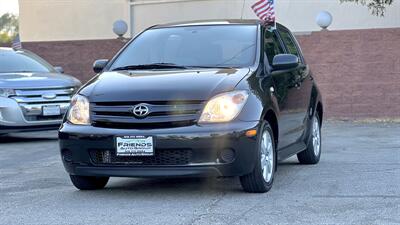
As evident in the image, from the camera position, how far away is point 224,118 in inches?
247

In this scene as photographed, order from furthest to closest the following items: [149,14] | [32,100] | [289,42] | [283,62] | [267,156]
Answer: [149,14], [32,100], [289,42], [283,62], [267,156]

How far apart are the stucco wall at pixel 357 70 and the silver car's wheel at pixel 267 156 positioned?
947cm

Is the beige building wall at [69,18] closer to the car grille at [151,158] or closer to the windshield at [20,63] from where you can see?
the windshield at [20,63]

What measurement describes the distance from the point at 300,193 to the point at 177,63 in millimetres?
1767

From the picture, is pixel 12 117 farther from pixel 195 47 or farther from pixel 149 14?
pixel 149 14

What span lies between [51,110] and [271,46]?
516cm

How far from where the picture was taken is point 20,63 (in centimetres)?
1290

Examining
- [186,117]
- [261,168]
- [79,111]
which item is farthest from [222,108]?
[79,111]

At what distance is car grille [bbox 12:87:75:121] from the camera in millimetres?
11680

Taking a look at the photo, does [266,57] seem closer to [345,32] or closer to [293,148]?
[293,148]

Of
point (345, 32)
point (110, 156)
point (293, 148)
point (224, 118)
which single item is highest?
point (224, 118)

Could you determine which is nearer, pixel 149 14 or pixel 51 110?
pixel 51 110

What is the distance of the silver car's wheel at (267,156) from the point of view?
664 centimetres

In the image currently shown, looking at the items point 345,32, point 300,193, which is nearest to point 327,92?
point 345,32
